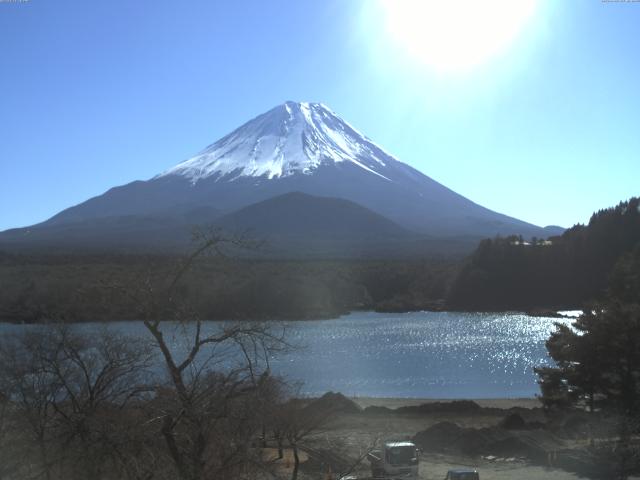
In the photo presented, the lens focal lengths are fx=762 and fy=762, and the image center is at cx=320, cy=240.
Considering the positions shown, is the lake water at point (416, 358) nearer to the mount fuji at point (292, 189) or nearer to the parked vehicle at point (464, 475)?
the parked vehicle at point (464, 475)

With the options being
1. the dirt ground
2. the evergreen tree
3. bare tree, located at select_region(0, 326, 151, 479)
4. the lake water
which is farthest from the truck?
the lake water

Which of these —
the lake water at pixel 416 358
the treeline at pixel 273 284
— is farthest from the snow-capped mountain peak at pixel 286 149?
the lake water at pixel 416 358

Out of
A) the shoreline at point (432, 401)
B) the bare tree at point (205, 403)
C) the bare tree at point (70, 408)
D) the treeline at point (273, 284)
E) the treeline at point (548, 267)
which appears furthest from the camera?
the treeline at point (548, 267)

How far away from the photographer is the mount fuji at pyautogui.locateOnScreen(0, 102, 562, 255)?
4439 inches

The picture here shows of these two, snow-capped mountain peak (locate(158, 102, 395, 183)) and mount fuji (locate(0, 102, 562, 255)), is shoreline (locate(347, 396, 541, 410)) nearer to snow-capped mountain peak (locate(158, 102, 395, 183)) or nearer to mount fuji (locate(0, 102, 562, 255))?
mount fuji (locate(0, 102, 562, 255))

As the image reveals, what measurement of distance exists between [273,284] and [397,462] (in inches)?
1589

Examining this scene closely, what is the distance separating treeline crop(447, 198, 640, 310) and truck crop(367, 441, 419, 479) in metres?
54.9

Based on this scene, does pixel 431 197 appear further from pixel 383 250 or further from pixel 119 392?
pixel 119 392

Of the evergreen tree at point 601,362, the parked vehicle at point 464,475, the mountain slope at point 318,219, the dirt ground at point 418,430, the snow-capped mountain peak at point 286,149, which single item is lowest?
the dirt ground at point 418,430

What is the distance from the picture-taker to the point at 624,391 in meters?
16.9

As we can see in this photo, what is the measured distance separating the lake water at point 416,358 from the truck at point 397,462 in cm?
735

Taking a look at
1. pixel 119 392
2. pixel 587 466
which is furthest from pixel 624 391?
pixel 119 392

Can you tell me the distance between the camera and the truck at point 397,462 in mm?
13383

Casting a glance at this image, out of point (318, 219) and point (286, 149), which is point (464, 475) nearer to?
point (318, 219)
